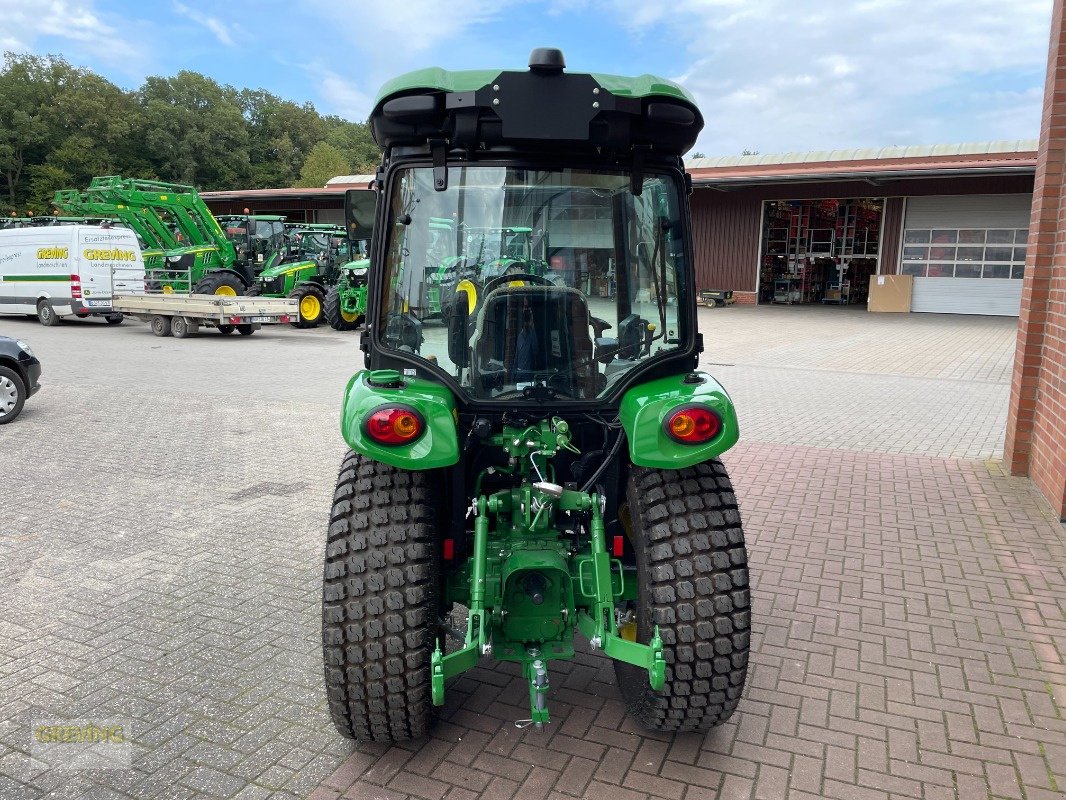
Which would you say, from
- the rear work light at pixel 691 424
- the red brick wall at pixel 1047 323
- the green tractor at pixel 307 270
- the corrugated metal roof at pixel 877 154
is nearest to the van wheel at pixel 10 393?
the rear work light at pixel 691 424

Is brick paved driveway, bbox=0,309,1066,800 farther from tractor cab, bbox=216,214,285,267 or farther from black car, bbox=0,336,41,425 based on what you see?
tractor cab, bbox=216,214,285,267

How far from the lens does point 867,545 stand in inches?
204

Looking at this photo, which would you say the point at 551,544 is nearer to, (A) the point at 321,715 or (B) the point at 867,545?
(A) the point at 321,715

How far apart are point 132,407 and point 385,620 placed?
8.36 m

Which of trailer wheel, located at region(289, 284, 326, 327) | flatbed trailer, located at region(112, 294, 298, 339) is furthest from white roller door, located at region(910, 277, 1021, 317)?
flatbed trailer, located at region(112, 294, 298, 339)

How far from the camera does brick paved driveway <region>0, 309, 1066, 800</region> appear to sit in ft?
9.39

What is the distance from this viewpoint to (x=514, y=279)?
314 cm

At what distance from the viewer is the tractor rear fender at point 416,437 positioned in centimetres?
279

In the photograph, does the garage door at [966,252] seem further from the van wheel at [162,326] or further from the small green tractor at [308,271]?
the van wheel at [162,326]

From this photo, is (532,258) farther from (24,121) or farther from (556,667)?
(24,121)

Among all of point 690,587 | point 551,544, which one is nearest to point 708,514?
point 690,587

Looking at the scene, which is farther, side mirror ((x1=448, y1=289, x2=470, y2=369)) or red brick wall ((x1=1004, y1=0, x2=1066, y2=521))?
red brick wall ((x1=1004, y1=0, x2=1066, y2=521))


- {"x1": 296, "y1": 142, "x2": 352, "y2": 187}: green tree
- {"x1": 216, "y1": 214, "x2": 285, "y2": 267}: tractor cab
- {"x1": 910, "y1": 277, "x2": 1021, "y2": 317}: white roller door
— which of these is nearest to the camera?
{"x1": 216, "y1": 214, "x2": 285, "y2": 267}: tractor cab

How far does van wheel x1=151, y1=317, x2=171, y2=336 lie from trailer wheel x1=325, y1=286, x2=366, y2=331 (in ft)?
11.5
